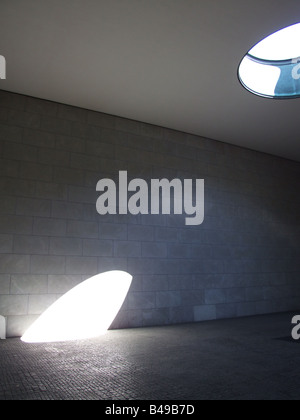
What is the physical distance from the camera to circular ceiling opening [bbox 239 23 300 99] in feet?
19.2

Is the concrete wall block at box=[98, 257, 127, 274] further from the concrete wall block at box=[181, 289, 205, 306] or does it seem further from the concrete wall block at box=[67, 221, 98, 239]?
the concrete wall block at box=[181, 289, 205, 306]

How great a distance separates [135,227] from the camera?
257 inches

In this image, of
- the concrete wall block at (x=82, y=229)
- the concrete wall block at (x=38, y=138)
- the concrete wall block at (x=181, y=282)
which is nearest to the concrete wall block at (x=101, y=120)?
the concrete wall block at (x=38, y=138)

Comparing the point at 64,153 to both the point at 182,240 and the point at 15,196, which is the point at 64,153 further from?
the point at 182,240

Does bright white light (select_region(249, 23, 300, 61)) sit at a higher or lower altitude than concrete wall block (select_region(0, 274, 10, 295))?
higher

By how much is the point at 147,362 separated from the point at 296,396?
157 centimetres

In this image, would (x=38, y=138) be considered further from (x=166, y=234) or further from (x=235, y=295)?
(x=235, y=295)

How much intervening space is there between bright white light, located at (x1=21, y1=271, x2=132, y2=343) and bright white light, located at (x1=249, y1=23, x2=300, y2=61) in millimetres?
4585

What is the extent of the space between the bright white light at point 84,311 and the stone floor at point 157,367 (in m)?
0.36

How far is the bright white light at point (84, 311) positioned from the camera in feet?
17.6

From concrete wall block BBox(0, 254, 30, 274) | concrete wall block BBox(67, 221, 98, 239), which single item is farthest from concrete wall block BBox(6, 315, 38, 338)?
concrete wall block BBox(67, 221, 98, 239)

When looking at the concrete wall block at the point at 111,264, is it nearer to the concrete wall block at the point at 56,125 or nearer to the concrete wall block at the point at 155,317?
the concrete wall block at the point at 155,317
